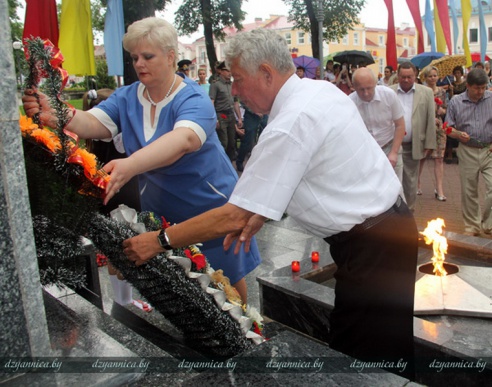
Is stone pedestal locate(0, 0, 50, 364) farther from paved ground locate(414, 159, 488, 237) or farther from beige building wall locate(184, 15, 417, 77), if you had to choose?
beige building wall locate(184, 15, 417, 77)

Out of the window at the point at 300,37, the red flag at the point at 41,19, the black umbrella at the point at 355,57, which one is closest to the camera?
the red flag at the point at 41,19

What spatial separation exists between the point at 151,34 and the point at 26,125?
879mm

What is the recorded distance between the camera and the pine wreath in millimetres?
1800

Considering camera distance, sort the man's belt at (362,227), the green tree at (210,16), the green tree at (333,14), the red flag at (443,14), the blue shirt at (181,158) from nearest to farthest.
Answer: the man's belt at (362,227), the blue shirt at (181,158), the red flag at (443,14), the green tree at (210,16), the green tree at (333,14)

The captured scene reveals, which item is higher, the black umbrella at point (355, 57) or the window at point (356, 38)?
the window at point (356, 38)

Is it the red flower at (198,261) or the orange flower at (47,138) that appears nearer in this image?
the orange flower at (47,138)

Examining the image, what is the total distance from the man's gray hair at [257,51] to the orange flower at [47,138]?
0.78 meters

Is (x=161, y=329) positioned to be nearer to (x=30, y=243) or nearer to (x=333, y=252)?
(x=333, y=252)

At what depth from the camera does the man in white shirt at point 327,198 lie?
1.94m

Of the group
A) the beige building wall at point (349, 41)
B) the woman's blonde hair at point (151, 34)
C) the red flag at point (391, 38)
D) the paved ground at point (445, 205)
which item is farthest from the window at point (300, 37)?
the woman's blonde hair at point (151, 34)

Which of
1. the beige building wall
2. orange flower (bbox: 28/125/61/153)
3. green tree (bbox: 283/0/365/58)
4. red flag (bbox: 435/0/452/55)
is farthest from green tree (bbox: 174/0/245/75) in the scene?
the beige building wall

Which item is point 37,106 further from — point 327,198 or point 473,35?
point 473,35

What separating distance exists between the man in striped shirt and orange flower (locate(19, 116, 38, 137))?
18.0 feet

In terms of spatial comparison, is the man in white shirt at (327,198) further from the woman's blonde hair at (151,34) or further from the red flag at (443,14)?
the red flag at (443,14)
